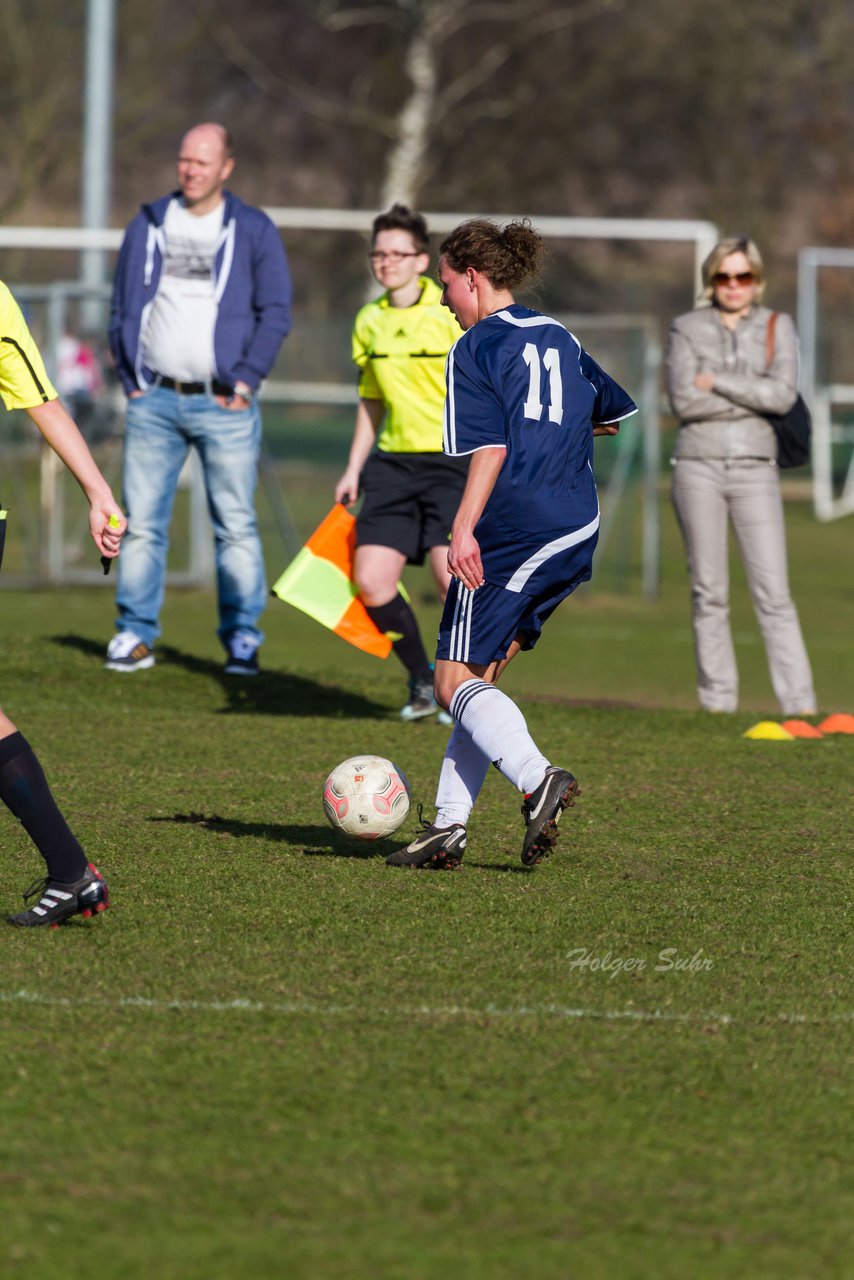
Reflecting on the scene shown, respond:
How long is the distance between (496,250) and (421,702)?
3367 mm

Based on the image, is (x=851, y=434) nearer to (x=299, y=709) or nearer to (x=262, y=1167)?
(x=299, y=709)

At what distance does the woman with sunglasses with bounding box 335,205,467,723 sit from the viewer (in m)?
8.10

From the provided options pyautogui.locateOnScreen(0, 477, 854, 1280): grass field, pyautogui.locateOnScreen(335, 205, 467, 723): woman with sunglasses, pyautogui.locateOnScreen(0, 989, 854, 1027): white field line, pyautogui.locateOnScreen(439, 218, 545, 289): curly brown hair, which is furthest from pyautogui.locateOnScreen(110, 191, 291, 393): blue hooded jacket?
pyautogui.locateOnScreen(0, 989, 854, 1027): white field line

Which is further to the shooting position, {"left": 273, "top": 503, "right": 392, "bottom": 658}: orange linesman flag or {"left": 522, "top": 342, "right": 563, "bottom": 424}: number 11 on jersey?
{"left": 273, "top": 503, "right": 392, "bottom": 658}: orange linesman flag

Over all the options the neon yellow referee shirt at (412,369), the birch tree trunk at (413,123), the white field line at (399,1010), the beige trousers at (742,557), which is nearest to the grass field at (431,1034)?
the white field line at (399,1010)

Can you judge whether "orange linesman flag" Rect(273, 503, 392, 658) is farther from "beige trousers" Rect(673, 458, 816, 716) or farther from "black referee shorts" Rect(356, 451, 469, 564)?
"beige trousers" Rect(673, 458, 816, 716)

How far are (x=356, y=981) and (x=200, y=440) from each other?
5.18m

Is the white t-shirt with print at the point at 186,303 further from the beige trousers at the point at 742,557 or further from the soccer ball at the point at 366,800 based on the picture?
the soccer ball at the point at 366,800

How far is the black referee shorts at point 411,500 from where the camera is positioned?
812 cm

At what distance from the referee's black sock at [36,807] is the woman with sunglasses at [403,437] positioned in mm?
3557

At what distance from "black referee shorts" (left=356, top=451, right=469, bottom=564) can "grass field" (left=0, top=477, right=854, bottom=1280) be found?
1.00m

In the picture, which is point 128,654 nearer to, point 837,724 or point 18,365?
Answer: point 837,724

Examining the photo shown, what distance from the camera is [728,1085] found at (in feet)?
12.5

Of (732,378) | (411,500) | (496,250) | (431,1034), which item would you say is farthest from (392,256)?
(431,1034)
